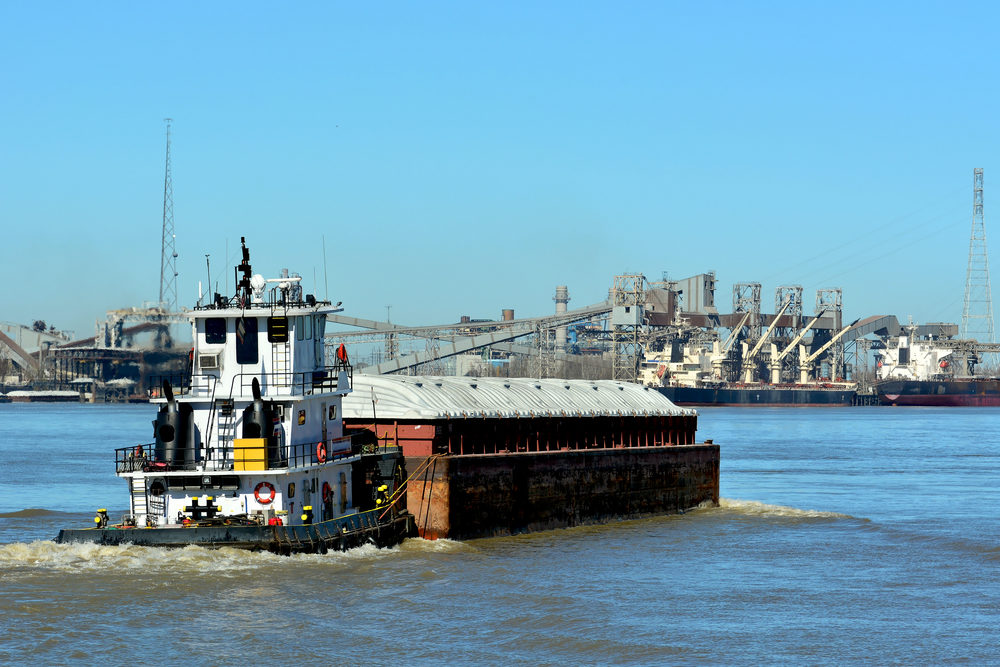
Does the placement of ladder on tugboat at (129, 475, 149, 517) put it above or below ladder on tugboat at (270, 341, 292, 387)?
below

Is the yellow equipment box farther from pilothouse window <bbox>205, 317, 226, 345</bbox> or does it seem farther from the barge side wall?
the barge side wall

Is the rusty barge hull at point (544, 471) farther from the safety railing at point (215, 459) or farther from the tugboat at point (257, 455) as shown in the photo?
the safety railing at point (215, 459)

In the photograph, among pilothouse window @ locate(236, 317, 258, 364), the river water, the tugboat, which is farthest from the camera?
pilothouse window @ locate(236, 317, 258, 364)

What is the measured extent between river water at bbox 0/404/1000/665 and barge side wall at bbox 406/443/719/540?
30.6 inches

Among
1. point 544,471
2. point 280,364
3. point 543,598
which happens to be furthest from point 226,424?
point 544,471

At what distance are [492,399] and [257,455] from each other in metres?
11.6

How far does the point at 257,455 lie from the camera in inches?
1291

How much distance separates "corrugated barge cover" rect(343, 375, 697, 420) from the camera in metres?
39.3

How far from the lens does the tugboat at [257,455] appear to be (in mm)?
32188

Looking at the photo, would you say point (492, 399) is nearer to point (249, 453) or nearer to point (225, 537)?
point (249, 453)

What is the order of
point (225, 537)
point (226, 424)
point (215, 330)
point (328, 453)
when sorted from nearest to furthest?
point (225, 537) → point (226, 424) → point (215, 330) → point (328, 453)

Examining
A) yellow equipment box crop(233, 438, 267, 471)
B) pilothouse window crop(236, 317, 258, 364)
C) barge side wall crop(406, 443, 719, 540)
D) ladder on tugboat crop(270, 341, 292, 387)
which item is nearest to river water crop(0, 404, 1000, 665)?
barge side wall crop(406, 443, 719, 540)

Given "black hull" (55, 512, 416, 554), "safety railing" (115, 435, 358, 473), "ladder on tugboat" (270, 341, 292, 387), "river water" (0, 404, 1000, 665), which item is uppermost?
"ladder on tugboat" (270, 341, 292, 387)

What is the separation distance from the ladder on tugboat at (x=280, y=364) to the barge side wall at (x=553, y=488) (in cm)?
543
